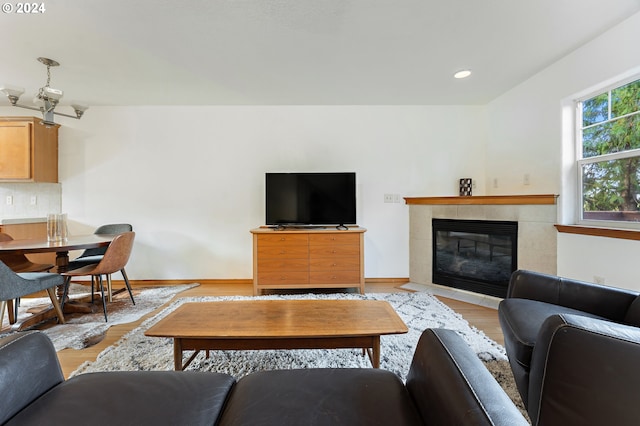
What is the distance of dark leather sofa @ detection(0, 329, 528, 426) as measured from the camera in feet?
2.45

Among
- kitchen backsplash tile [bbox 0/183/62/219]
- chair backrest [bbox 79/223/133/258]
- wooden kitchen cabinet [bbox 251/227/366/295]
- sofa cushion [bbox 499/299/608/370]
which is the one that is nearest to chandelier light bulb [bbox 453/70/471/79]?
wooden kitchen cabinet [bbox 251/227/366/295]

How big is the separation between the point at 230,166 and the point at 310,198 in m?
1.21

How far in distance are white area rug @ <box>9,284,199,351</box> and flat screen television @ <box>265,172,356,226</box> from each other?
1.52m

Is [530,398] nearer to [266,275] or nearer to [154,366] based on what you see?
[154,366]

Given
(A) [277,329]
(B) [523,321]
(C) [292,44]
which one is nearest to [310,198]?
(C) [292,44]

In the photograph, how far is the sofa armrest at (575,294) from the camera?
136cm

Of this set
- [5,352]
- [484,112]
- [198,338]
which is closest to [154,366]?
[198,338]

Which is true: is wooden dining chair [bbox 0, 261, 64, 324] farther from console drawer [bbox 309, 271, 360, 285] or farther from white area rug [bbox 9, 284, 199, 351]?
console drawer [bbox 309, 271, 360, 285]

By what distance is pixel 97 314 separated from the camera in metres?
2.48

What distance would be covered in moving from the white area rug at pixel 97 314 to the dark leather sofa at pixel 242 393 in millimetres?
1409

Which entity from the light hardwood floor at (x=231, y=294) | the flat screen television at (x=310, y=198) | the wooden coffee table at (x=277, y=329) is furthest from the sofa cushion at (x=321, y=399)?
the flat screen television at (x=310, y=198)

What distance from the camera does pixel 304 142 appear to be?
11.5 ft

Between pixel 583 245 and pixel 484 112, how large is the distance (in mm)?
2040

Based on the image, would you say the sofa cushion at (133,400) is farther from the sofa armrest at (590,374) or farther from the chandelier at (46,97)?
the chandelier at (46,97)
